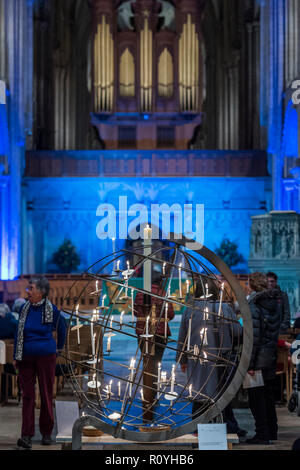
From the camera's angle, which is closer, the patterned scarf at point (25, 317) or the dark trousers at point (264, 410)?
the patterned scarf at point (25, 317)

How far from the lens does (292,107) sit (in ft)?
55.0

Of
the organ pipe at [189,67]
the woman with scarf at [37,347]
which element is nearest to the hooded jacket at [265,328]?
the woman with scarf at [37,347]

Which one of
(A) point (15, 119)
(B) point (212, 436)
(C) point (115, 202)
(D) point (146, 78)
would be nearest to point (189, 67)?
(D) point (146, 78)

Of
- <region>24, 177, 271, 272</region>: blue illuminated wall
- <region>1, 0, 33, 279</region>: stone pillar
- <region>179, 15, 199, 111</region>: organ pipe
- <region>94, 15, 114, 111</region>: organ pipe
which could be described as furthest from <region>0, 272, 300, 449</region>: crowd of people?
<region>94, 15, 114, 111</region>: organ pipe

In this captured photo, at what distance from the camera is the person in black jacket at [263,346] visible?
5.86m

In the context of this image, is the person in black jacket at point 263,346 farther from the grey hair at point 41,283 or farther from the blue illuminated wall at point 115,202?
the blue illuminated wall at point 115,202

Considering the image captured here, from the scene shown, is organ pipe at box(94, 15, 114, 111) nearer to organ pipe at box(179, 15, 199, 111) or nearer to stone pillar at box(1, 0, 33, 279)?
organ pipe at box(179, 15, 199, 111)

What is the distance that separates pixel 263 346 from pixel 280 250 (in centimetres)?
646

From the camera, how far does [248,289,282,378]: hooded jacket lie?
5879 millimetres

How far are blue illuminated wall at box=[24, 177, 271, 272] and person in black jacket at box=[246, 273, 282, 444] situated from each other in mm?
14412

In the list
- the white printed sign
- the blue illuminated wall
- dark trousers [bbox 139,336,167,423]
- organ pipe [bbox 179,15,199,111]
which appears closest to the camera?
the white printed sign

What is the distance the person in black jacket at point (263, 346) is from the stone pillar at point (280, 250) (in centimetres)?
626

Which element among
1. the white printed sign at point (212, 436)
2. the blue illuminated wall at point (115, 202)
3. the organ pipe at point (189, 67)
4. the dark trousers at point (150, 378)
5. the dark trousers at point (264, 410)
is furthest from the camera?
the organ pipe at point (189, 67)

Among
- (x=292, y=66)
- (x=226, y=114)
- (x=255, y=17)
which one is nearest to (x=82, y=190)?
(x=292, y=66)
